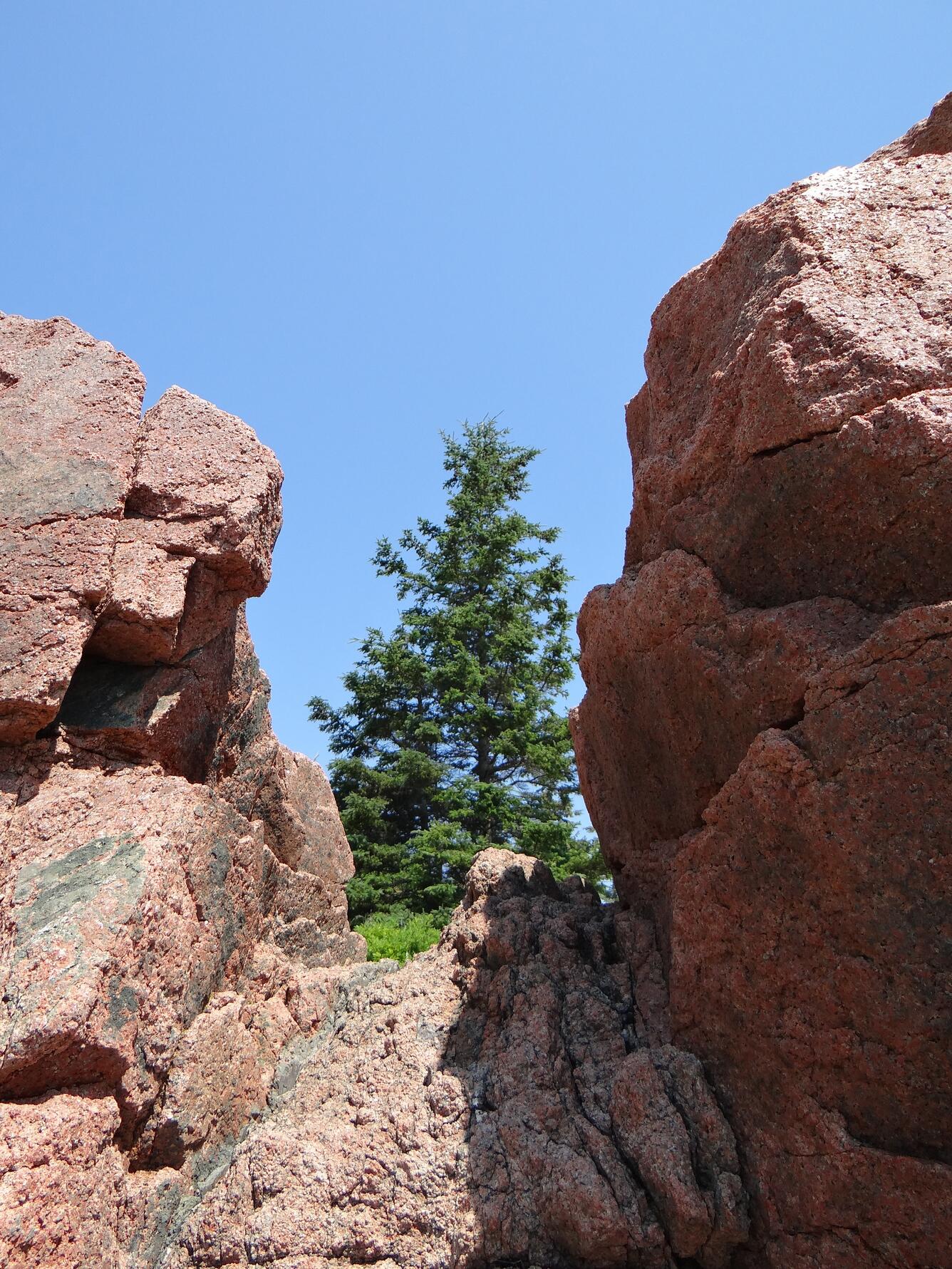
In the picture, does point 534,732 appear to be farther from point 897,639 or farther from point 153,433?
point 897,639

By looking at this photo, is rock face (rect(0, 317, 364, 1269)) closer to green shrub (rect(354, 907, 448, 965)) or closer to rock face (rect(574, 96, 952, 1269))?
rock face (rect(574, 96, 952, 1269))

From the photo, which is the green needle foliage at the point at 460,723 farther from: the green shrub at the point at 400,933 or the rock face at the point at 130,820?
the rock face at the point at 130,820

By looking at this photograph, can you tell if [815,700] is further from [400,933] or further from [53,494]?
[400,933]

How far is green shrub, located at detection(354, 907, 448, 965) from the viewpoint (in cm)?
959

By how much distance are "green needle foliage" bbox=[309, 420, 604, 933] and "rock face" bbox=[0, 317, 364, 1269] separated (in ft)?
28.9

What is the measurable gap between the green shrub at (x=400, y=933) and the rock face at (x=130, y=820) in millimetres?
2865

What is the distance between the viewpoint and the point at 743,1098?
4.13m

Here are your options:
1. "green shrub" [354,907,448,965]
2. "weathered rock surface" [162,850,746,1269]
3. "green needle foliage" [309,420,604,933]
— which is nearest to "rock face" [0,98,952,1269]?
"weathered rock surface" [162,850,746,1269]

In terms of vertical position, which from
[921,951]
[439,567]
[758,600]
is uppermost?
[439,567]

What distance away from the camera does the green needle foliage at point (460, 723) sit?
50.2 ft

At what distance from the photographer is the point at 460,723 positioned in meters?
17.6

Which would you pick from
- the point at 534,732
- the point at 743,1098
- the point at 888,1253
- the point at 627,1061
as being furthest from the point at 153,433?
the point at 534,732

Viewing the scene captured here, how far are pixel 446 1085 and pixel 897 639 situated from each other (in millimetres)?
2978

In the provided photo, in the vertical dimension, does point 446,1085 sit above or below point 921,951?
below
